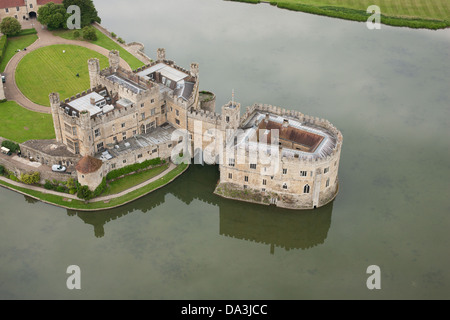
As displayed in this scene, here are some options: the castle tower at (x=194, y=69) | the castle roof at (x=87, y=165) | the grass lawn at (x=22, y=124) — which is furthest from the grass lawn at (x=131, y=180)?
the castle tower at (x=194, y=69)

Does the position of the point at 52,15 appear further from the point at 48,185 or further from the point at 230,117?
the point at 230,117

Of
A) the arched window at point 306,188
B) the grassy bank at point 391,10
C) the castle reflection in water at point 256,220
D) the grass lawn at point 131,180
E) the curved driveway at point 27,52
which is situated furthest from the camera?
the grassy bank at point 391,10

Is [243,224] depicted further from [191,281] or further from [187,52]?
[187,52]

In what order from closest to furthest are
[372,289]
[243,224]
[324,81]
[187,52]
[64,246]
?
[372,289]
[64,246]
[243,224]
[324,81]
[187,52]

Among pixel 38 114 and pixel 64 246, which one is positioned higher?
pixel 38 114

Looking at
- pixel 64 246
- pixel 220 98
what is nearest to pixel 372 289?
pixel 64 246

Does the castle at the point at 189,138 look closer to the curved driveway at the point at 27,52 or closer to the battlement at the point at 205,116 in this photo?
the battlement at the point at 205,116

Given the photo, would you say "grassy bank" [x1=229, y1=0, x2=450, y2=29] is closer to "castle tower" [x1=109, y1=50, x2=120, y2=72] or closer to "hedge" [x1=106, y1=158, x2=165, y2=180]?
"castle tower" [x1=109, y1=50, x2=120, y2=72]

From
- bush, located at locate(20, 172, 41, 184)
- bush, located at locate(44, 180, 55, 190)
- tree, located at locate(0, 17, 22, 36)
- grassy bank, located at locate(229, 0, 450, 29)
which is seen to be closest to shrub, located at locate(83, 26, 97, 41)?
tree, located at locate(0, 17, 22, 36)
